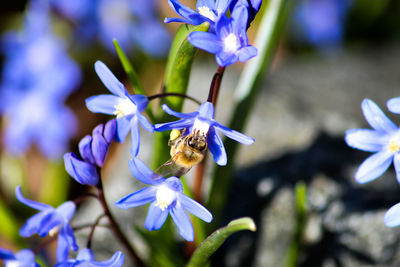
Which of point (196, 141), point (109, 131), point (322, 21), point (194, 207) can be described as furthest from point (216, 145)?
point (322, 21)

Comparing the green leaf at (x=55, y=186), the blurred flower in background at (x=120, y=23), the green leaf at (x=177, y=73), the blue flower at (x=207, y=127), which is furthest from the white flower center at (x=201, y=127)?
the blurred flower in background at (x=120, y=23)

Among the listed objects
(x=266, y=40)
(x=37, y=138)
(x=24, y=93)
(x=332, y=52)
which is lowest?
(x=37, y=138)

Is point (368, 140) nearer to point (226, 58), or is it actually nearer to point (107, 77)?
point (226, 58)

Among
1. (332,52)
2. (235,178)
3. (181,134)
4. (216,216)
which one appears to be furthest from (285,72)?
(181,134)

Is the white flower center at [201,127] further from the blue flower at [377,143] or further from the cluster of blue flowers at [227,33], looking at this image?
the blue flower at [377,143]

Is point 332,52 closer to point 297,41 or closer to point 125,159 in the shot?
point 297,41

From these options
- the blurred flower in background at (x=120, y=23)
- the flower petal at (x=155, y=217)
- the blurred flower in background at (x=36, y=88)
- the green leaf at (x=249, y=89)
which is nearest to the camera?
the flower petal at (x=155, y=217)
